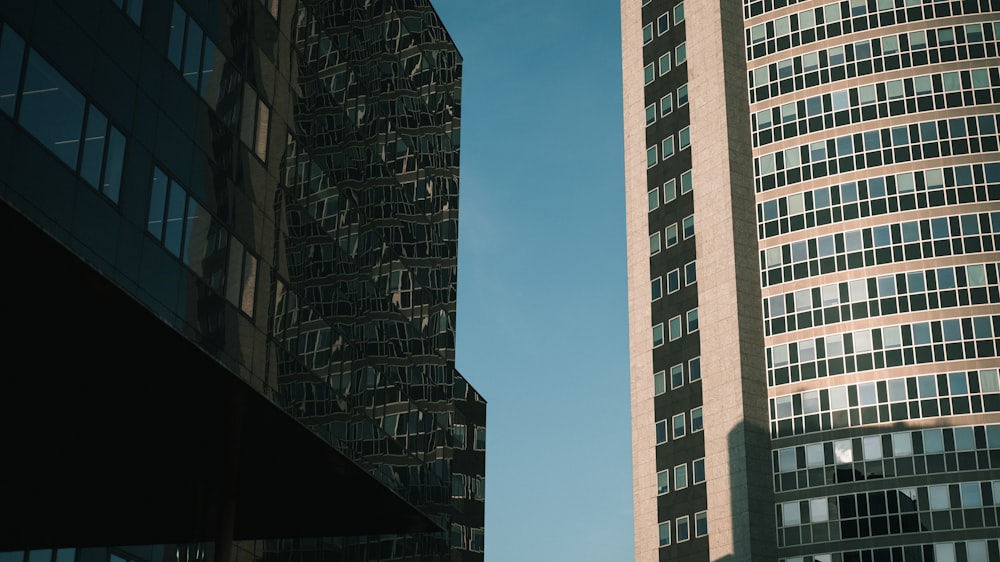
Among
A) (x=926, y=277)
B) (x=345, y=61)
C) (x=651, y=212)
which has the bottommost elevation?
(x=345, y=61)

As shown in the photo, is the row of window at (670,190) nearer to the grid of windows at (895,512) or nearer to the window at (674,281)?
the window at (674,281)

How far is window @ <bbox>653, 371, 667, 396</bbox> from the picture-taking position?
9671 centimetres

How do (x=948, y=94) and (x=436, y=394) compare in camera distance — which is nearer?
(x=436, y=394)

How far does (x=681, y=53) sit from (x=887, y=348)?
31.8m

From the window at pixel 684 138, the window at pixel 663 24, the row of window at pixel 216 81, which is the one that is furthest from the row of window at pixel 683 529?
the row of window at pixel 216 81

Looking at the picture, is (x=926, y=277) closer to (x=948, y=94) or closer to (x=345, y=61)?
(x=948, y=94)

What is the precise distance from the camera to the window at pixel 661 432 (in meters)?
95.2

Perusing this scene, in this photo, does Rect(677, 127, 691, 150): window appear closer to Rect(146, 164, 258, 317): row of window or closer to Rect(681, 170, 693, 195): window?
Rect(681, 170, 693, 195): window

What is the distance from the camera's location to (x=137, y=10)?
30.1 metres

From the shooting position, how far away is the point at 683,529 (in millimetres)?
91375

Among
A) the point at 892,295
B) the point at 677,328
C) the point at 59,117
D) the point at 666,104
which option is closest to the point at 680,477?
the point at 677,328

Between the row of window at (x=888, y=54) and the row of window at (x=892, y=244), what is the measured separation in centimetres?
1252

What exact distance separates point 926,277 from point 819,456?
14.7m

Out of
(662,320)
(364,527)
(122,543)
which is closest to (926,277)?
(662,320)
